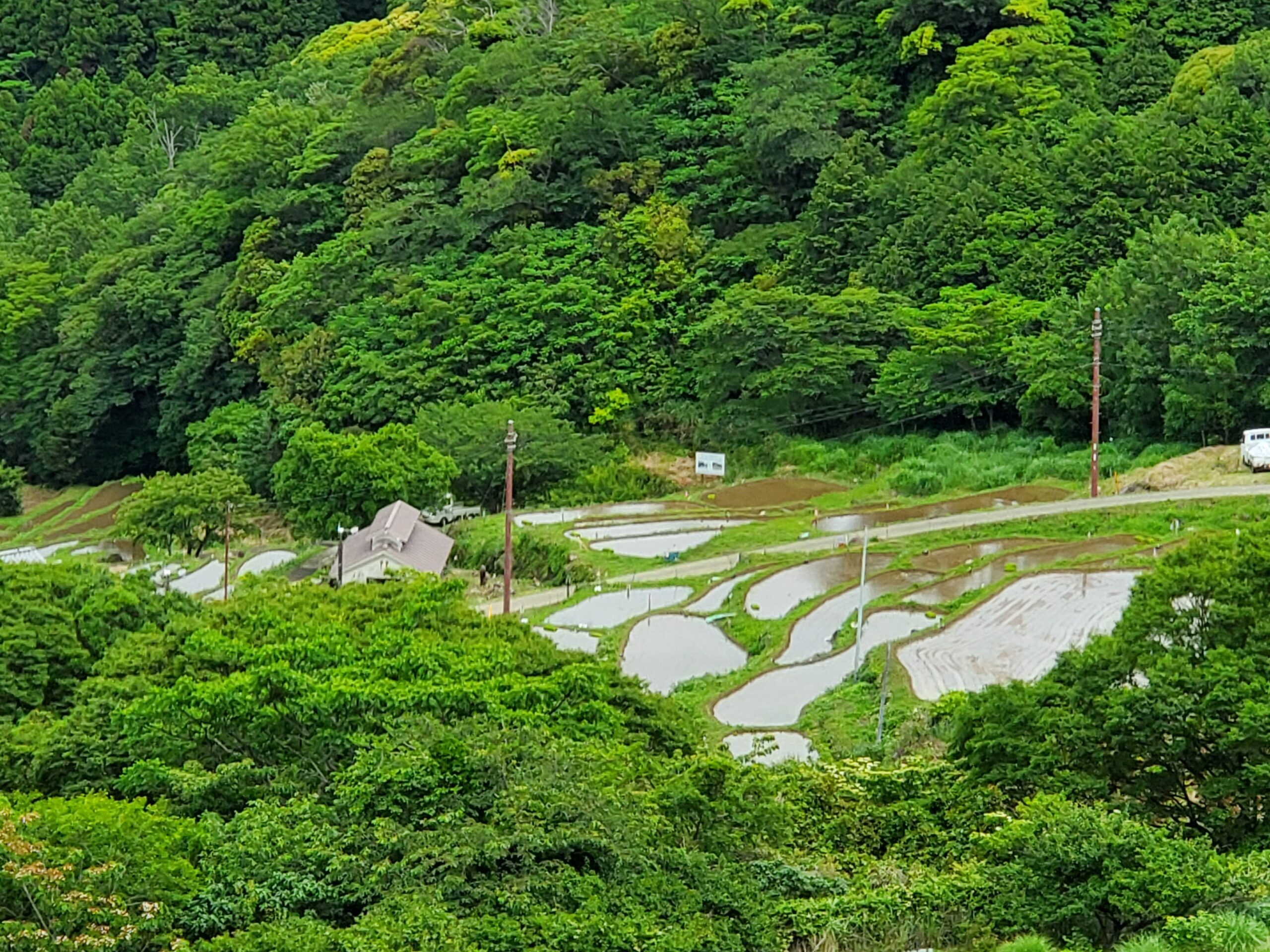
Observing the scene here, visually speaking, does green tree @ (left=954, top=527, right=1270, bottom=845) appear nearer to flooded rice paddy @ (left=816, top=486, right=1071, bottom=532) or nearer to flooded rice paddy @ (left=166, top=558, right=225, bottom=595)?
flooded rice paddy @ (left=816, top=486, right=1071, bottom=532)

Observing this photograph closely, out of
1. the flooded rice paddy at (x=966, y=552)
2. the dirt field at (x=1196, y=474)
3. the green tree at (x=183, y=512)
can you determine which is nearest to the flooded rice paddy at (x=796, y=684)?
the flooded rice paddy at (x=966, y=552)

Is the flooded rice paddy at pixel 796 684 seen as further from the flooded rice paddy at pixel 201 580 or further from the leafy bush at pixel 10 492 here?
the leafy bush at pixel 10 492

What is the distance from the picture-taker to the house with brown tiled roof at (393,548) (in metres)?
34.8

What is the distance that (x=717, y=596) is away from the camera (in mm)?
31750

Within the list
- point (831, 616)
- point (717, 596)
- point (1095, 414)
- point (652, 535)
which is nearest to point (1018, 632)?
point (831, 616)

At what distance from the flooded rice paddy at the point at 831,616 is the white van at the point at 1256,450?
797 cm

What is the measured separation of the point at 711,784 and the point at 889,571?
1470cm

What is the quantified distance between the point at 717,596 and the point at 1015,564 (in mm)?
4923

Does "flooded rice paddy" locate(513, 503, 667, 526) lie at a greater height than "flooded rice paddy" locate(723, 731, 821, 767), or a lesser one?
greater

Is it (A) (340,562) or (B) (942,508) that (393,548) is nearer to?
(A) (340,562)

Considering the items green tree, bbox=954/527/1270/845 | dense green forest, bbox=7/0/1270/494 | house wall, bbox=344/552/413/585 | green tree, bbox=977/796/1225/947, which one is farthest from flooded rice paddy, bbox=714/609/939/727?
dense green forest, bbox=7/0/1270/494

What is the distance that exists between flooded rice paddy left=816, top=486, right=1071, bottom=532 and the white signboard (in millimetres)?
5978

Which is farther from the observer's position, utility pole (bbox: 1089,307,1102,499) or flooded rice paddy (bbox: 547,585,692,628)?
utility pole (bbox: 1089,307,1102,499)

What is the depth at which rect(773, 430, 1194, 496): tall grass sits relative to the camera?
38.1m
